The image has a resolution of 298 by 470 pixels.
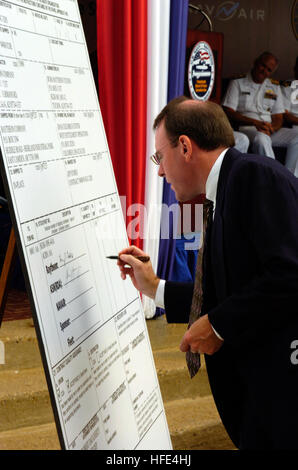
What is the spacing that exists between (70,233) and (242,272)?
43 cm

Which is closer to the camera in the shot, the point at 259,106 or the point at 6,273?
the point at 6,273

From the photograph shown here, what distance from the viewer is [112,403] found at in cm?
137

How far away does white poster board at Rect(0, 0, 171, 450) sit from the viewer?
1.12 metres

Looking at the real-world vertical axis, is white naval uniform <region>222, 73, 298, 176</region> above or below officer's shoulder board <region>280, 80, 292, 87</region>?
below

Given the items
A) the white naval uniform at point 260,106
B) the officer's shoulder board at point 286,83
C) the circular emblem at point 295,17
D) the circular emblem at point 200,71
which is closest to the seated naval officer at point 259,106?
the white naval uniform at point 260,106

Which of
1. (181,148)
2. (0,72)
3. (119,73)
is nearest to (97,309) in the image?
(181,148)

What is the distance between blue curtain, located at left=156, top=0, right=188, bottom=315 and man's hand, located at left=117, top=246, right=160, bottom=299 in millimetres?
1799

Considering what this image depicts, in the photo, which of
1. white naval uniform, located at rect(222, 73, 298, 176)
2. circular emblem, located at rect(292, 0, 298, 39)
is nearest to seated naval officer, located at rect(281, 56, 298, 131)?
white naval uniform, located at rect(222, 73, 298, 176)

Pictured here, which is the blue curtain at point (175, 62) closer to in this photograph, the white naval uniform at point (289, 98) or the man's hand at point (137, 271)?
the man's hand at point (137, 271)

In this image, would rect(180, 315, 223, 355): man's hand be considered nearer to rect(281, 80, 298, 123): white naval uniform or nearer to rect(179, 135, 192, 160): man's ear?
rect(179, 135, 192, 160): man's ear

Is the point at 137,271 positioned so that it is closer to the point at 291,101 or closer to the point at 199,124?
the point at 199,124

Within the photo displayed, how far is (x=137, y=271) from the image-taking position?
1.58 m

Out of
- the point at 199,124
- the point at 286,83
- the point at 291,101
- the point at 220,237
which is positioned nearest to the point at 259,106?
the point at 291,101

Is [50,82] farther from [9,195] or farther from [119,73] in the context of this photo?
[119,73]
